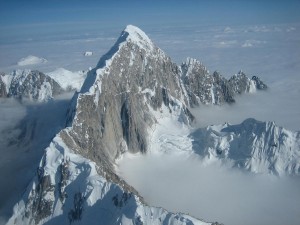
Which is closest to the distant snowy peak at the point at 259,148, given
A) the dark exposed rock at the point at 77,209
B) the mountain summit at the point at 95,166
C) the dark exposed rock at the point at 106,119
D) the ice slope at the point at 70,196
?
the mountain summit at the point at 95,166

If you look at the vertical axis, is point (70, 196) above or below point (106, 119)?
below

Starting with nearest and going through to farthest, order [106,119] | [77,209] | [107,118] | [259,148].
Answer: [77,209] → [106,119] → [107,118] → [259,148]

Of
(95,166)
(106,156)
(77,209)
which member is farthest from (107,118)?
(77,209)

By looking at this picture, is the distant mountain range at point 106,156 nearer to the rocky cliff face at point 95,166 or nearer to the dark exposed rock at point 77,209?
the rocky cliff face at point 95,166

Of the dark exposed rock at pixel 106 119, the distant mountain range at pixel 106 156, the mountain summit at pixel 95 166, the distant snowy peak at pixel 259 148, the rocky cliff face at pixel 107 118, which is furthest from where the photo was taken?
the distant snowy peak at pixel 259 148

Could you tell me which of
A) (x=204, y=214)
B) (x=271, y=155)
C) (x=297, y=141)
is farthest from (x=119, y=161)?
(x=297, y=141)

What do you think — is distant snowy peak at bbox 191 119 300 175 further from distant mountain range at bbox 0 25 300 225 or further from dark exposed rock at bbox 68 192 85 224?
dark exposed rock at bbox 68 192 85 224

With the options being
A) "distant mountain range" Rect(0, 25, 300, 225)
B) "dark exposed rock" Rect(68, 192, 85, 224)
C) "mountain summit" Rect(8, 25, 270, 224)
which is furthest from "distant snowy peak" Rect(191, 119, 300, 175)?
"dark exposed rock" Rect(68, 192, 85, 224)

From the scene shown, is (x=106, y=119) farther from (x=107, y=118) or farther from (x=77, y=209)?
(x=77, y=209)
